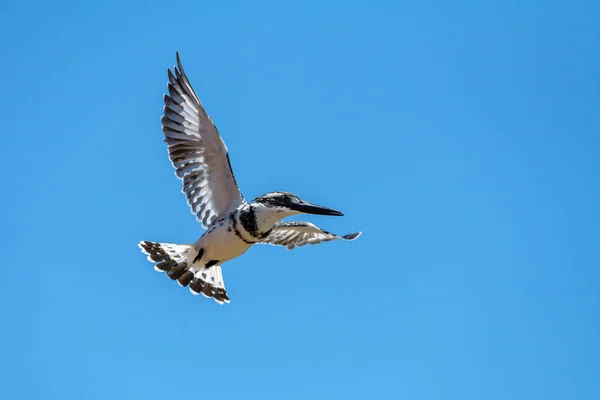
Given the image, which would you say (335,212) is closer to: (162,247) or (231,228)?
(231,228)

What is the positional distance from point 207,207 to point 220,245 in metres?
1.03

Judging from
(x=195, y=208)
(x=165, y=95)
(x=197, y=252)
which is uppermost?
(x=165, y=95)

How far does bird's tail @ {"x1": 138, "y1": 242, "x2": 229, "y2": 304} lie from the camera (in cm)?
1204

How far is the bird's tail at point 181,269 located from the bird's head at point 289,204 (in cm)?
130

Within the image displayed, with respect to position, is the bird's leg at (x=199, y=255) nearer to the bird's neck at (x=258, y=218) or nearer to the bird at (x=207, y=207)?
the bird at (x=207, y=207)

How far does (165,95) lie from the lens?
12.1m

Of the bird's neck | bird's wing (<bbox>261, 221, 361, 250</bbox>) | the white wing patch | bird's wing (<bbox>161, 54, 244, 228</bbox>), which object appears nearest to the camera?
the bird's neck

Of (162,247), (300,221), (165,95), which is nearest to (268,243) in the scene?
(300,221)

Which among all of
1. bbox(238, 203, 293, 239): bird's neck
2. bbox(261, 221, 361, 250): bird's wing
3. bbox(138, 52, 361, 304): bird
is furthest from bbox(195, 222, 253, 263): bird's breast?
bbox(261, 221, 361, 250): bird's wing

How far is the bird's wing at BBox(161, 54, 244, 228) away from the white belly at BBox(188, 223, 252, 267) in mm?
684

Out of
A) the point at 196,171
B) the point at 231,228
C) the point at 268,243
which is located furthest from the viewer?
the point at 268,243

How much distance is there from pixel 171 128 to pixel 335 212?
2445mm

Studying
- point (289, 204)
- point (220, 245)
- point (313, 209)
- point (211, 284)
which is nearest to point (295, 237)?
point (211, 284)

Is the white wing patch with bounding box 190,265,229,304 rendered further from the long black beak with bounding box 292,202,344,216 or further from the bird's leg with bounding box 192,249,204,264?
the long black beak with bounding box 292,202,344,216
